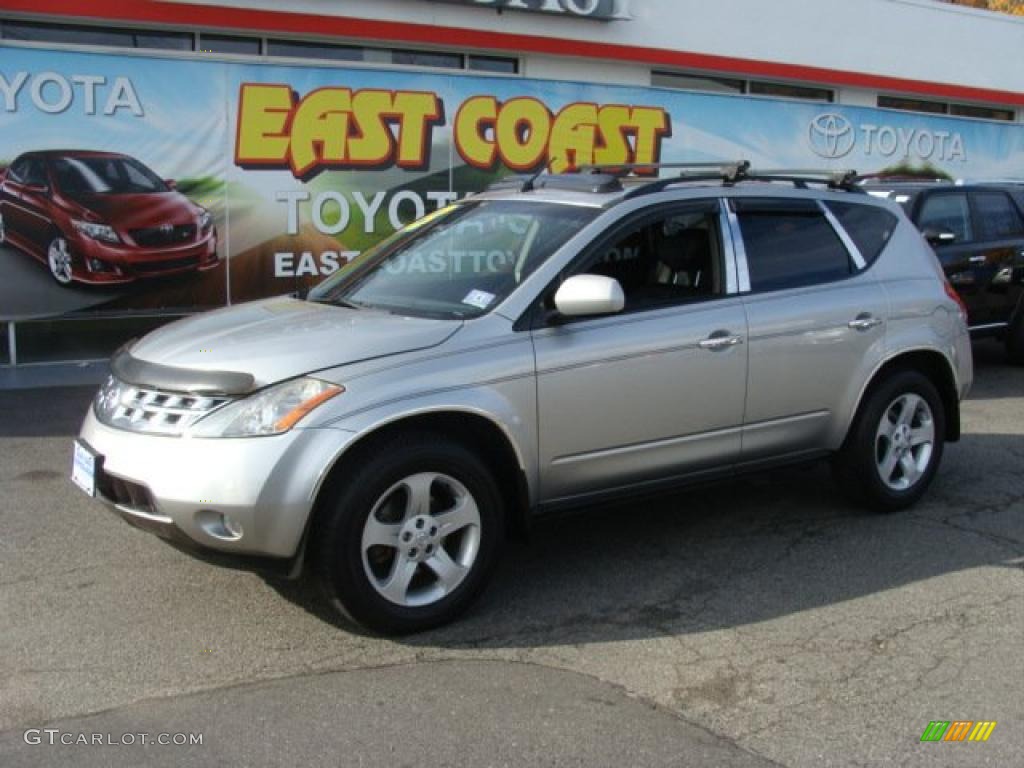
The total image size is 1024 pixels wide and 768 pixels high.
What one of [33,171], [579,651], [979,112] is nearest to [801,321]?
[579,651]

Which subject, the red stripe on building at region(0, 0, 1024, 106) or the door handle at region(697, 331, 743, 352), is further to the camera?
the red stripe on building at region(0, 0, 1024, 106)

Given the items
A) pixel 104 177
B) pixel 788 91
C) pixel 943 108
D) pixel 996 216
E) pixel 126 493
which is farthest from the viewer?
pixel 943 108

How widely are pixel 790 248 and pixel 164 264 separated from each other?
7268 mm

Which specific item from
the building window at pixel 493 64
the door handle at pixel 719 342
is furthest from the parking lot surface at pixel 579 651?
the building window at pixel 493 64

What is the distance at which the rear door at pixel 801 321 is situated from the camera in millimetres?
5020

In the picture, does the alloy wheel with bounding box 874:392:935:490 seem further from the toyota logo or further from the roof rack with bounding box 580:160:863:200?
the toyota logo

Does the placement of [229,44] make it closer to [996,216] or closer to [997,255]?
[996,216]

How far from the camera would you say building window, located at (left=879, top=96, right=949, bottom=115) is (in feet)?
65.4

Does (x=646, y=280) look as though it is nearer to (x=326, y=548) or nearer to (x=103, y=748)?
(x=326, y=548)

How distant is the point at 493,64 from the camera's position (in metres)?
15.2

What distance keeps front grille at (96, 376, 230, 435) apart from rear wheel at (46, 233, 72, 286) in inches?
258

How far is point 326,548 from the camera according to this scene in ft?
12.5

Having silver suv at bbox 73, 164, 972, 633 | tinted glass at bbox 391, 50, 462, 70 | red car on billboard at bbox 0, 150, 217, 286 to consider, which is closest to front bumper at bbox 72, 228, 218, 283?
red car on billboard at bbox 0, 150, 217, 286

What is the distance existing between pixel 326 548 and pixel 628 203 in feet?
6.87
